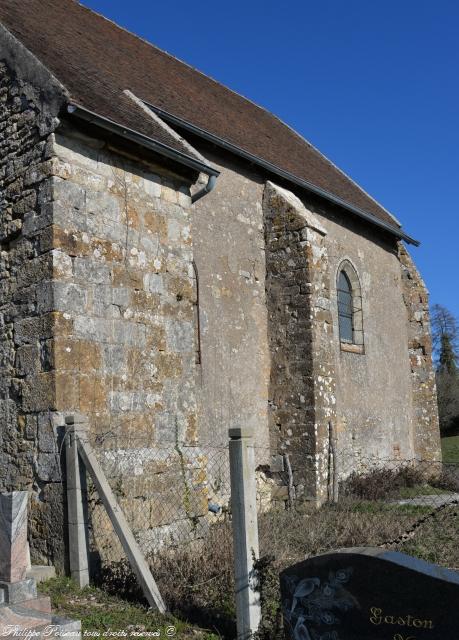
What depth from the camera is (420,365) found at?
15.3 meters

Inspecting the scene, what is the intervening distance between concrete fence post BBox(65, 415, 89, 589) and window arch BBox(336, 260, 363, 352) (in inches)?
300

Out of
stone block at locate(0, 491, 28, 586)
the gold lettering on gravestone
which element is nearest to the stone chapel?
stone block at locate(0, 491, 28, 586)

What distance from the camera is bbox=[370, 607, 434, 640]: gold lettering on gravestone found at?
3111mm

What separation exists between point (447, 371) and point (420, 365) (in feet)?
65.6

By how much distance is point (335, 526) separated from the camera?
7691mm

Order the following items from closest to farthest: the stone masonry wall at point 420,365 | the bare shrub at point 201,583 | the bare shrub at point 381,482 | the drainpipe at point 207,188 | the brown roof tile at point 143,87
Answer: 1. the bare shrub at point 201,583
2. the brown roof tile at point 143,87
3. the drainpipe at point 207,188
4. the bare shrub at point 381,482
5. the stone masonry wall at point 420,365

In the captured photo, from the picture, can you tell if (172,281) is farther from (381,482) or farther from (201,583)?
(381,482)

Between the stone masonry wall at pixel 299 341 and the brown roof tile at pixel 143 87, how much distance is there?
1.50 metres

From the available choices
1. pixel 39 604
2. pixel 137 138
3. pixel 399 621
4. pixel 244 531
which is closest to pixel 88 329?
pixel 137 138

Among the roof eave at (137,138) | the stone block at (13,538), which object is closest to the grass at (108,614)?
the stone block at (13,538)

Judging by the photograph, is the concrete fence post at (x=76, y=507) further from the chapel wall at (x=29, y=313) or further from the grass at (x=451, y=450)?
the grass at (x=451, y=450)

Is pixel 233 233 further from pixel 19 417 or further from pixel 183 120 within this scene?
pixel 19 417

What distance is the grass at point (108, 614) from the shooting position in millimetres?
4840

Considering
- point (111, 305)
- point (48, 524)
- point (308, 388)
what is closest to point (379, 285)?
point (308, 388)
